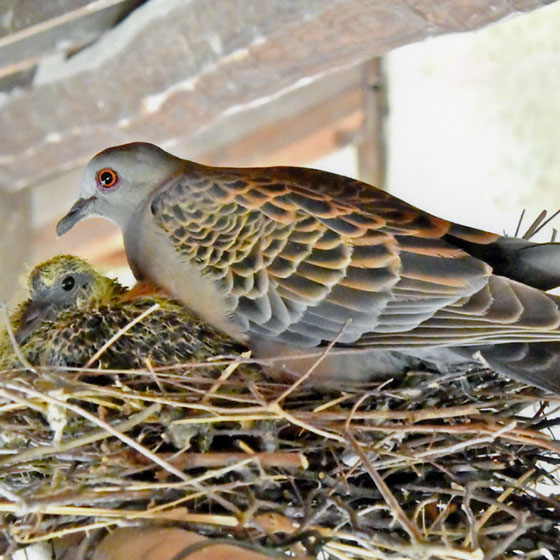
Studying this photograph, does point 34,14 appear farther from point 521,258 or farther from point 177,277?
point 521,258

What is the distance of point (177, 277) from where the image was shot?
154 cm

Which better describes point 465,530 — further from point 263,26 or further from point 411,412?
point 263,26

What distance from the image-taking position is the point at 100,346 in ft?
4.79

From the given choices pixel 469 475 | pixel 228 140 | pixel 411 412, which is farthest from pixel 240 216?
pixel 228 140

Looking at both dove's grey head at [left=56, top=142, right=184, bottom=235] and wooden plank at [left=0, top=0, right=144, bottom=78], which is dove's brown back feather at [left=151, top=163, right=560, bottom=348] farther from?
wooden plank at [left=0, top=0, right=144, bottom=78]

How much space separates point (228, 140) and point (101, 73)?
67cm

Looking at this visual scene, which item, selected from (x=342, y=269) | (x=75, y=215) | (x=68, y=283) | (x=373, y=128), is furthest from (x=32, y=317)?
(x=373, y=128)

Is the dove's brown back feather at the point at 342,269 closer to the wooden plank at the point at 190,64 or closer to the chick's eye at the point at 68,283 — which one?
the chick's eye at the point at 68,283

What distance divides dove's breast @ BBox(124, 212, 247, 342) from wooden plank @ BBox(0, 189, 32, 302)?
138cm

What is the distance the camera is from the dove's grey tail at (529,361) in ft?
4.44

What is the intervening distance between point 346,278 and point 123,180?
529 mm

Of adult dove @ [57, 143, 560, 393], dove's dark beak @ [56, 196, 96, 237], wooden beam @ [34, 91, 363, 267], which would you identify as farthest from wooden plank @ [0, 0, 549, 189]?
dove's dark beak @ [56, 196, 96, 237]

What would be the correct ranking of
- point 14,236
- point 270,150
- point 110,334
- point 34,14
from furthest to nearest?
point 14,236
point 270,150
point 34,14
point 110,334

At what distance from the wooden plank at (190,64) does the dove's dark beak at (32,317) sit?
74 cm
